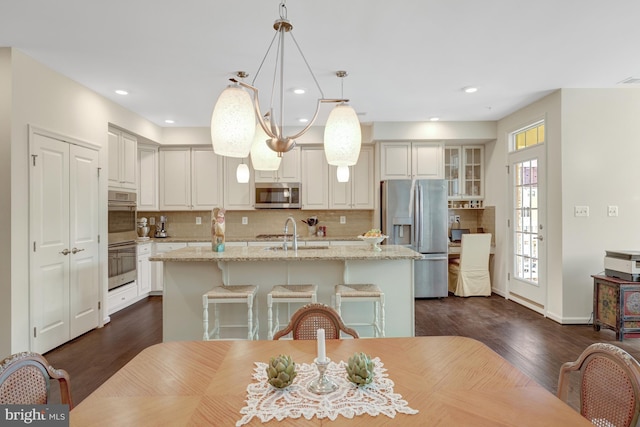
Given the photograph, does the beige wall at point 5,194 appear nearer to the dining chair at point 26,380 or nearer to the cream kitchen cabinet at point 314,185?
the dining chair at point 26,380

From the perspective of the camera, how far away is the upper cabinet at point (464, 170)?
18.4ft

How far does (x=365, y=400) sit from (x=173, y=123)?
526 centimetres

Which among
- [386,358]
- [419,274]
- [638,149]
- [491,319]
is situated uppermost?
[638,149]

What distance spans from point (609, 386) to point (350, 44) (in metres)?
2.65

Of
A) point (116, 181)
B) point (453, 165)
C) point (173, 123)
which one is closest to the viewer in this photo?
point (116, 181)

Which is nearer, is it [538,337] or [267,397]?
[267,397]

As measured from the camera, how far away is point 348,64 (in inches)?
122

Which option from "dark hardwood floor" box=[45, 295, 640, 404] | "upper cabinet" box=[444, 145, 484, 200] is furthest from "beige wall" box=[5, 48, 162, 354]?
"upper cabinet" box=[444, 145, 484, 200]

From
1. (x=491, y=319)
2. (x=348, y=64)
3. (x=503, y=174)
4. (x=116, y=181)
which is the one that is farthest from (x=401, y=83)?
(x=116, y=181)

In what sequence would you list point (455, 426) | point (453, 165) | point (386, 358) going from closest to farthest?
point (455, 426) → point (386, 358) → point (453, 165)

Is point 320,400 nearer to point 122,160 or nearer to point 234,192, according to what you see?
point 122,160

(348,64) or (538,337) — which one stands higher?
(348,64)

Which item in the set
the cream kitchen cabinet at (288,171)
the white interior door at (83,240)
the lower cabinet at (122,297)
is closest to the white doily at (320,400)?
the white interior door at (83,240)

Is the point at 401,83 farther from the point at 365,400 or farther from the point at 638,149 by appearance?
the point at 365,400
